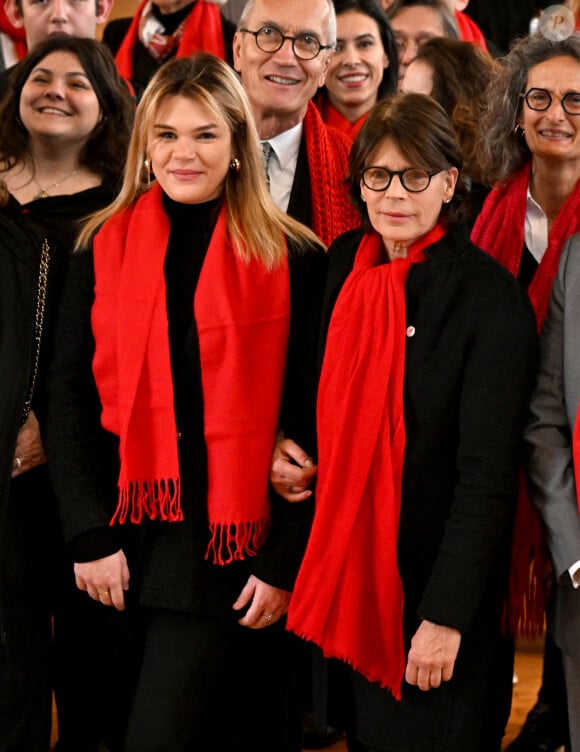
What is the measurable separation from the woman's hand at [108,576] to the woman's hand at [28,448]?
0.29 metres

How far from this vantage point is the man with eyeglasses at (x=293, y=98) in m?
2.62

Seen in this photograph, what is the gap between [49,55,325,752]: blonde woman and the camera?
212 centimetres

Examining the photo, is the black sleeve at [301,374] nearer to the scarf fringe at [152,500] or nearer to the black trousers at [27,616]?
the scarf fringe at [152,500]

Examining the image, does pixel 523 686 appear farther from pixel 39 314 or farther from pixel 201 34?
pixel 201 34

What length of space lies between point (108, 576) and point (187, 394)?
1.25 ft

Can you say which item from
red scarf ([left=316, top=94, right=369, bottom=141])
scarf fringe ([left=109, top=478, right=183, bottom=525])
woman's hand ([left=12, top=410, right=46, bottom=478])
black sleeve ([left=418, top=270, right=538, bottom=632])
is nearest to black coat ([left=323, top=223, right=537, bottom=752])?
black sleeve ([left=418, top=270, right=538, bottom=632])

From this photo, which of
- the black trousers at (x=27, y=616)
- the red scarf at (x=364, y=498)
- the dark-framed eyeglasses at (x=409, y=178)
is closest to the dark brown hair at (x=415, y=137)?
the dark-framed eyeglasses at (x=409, y=178)

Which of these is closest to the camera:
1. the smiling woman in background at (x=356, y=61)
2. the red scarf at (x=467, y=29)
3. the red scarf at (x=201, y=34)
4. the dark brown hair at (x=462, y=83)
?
the dark brown hair at (x=462, y=83)

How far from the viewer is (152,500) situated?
2119 mm

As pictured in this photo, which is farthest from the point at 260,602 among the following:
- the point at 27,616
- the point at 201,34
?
the point at 201,34

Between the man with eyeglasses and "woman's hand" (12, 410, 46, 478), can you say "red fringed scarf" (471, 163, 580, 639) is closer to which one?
the man with eyeglasses

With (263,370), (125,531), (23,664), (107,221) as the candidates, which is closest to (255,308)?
(263,370)

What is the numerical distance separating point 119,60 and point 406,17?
3.00ft

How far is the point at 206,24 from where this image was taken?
338 centimetres
